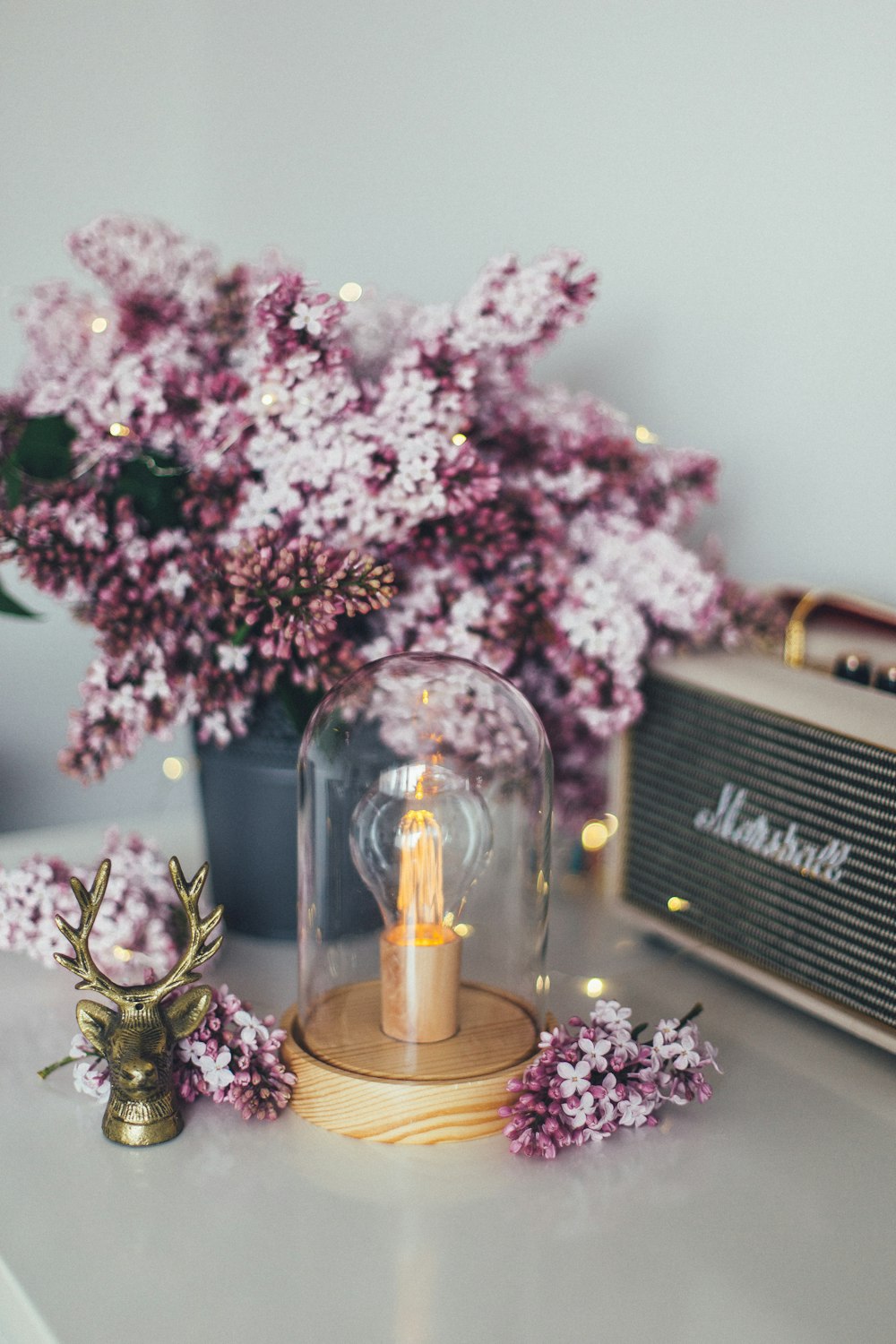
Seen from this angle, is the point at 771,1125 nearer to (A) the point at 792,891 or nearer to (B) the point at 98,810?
(A) the point at 792,891

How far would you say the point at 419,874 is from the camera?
2.46ft

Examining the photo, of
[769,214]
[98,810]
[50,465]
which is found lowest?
[98,810]

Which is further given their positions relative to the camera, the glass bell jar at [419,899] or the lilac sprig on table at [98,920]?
the lilac sprig on table at [98,920]

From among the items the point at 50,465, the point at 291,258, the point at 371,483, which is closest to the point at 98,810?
the point at 291,258

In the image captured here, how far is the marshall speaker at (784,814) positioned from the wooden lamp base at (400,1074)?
0.20 meters

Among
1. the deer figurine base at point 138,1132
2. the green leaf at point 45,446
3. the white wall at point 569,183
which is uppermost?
the white wall at point 569,183

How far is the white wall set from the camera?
955 mm

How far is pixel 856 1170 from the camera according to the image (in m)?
0.68

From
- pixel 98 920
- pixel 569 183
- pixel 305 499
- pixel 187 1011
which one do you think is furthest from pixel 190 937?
pixel 569 183

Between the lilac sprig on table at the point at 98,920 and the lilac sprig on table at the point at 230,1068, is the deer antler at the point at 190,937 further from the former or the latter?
the lilac sprig on table at the point at 98,920

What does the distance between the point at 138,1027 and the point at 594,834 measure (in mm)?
495

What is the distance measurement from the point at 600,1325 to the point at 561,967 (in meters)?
0.40

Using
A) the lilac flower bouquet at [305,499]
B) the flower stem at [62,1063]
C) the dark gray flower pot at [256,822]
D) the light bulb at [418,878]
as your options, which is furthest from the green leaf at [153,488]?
the flower stem at [62,1063]

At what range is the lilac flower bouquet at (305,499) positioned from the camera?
0.81m
